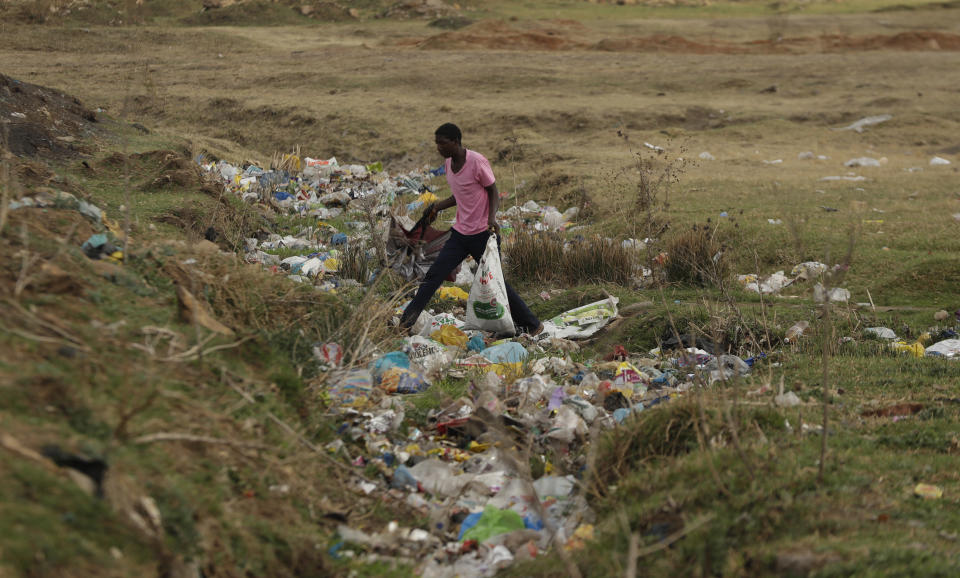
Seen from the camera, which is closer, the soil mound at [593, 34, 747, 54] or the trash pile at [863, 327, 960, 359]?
the trash pile at [863, 327, 960, 359]

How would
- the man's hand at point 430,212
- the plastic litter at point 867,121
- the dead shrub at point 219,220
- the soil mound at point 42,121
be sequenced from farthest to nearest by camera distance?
1. the plastic litter at point 867,121
2. the soil mound at point 42,121
3. the dead shrub at point 219,220
4. the man's hand at point 430,212

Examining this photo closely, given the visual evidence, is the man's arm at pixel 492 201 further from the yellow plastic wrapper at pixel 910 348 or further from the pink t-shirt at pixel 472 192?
the yellow plastic wrapper at pixel 910 348

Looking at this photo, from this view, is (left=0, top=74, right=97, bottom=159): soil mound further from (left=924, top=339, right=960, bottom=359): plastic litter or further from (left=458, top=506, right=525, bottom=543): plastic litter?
(left=924, top=339, right=960, bottom=359): plastic litter

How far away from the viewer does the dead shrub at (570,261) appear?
272 inches

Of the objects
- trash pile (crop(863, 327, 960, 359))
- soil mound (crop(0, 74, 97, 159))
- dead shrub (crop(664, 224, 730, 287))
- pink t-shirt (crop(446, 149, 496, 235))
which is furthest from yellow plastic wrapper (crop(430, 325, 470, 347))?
soil mound (crop(0, 74, 97, 159))

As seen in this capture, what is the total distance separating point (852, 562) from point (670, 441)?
966 millimetres

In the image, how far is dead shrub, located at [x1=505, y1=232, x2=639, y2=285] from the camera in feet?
22.7

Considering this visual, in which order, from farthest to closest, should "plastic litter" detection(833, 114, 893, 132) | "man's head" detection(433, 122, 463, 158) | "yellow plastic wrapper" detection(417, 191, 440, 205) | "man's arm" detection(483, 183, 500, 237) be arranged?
"plastic litter" detection(833, 114, 893, 132)
"yellow plastic wrapper" detection(417, 191, 440, 205)
"man's arm" detection(483, 183, 500, 237)
"man's head" detection(433, 122, 463, 158)

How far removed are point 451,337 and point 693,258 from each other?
246cm

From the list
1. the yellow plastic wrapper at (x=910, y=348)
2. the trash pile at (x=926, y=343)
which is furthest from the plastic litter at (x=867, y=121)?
the yellow plastic wrapper at (x=910, y=348)

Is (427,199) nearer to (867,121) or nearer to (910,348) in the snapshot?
(910,348)

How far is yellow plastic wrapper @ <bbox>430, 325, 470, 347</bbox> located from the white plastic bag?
14 cm

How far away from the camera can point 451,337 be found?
5.43 m

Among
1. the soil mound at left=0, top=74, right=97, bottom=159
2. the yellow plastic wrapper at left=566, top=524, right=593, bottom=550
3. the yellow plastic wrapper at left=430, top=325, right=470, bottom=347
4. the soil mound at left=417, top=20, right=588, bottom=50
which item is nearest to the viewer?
the yellow plastic wrapper at left=566, top=524, right=593, bottom=550
